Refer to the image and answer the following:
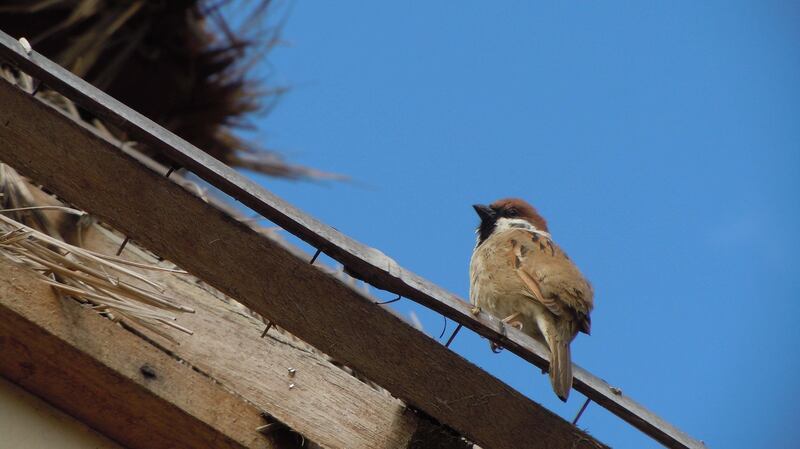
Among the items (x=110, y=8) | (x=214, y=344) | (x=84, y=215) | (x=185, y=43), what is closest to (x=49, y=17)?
(x=110, y=8)

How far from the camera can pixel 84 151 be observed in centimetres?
195

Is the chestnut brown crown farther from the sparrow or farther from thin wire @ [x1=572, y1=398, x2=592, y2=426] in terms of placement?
thin wire @ [x1=572, y1=398, x2=592, y2=426]

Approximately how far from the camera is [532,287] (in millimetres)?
3482

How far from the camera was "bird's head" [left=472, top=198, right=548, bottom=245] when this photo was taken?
4.35 meters

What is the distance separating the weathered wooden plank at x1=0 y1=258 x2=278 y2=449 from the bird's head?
2332 millimetres

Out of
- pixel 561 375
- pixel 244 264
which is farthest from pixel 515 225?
pixel 244 264

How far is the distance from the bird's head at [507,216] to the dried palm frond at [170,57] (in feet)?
2.71

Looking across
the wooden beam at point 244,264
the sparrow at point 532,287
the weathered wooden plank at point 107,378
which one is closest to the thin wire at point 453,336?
the wooden beam at point 244,264

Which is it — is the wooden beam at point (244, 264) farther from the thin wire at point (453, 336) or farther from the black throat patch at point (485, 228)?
the black throat patch at point (485, 228)

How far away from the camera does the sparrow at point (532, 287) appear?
3.39 metres

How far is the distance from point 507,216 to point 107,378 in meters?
→ 2.58

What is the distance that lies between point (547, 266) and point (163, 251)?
6.09ft

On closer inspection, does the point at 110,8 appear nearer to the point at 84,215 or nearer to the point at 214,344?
the point at 84,215

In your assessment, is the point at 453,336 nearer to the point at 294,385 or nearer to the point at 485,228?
the point at 294,385
